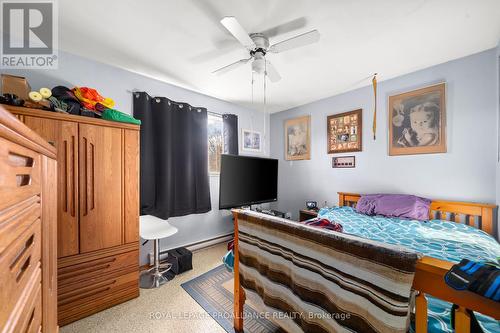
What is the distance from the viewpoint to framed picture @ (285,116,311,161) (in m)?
→ 3.74

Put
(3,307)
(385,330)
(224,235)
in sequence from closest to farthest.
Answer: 1. (3,307)
2. (385,330)
3. (224,235)

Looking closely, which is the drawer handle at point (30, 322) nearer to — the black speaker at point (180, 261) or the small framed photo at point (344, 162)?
the black speaker at point (180, 261)

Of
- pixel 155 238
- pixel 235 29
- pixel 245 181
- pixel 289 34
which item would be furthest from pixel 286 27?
pixel 155 238

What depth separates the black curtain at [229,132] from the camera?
353cm

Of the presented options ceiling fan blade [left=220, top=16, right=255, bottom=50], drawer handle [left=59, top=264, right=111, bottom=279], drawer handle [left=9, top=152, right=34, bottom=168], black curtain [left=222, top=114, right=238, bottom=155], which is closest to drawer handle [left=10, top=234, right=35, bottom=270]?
drawer handle [left=9, top=152, right=34, bottom=168]

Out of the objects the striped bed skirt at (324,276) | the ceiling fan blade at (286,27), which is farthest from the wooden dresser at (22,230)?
the ceiling fan blade at (286,27)

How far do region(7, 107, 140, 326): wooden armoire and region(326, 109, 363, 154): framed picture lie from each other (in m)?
2.98

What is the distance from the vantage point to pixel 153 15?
5.19 ft

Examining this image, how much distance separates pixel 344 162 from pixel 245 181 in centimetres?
192

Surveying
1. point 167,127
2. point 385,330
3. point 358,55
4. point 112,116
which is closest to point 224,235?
point 167,127

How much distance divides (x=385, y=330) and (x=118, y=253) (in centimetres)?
216

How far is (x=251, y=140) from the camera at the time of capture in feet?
13.2

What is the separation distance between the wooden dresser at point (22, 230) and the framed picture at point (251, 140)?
3160 millimetres

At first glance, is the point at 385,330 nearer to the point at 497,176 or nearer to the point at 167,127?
the point at 497,176
